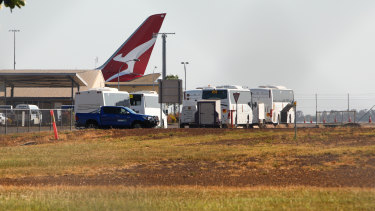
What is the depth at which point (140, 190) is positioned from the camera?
1383 centimetres

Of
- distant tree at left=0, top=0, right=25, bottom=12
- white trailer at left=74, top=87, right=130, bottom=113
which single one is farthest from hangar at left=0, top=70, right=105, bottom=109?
distant tree at left=0, top=0, right=25, bottom=12

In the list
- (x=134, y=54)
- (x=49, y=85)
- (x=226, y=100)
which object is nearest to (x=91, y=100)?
(x=226, y=100)

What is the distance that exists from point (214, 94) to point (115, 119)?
6702mm

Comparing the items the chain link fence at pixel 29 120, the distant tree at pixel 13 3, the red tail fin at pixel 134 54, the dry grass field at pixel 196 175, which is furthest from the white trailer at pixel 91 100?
the red tail fin at pixel 134 54

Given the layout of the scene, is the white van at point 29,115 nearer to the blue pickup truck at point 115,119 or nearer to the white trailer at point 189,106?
the blue pickup truck at point 115,119

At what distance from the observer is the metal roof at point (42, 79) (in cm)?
6581

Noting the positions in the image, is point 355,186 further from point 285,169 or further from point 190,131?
point 190,131

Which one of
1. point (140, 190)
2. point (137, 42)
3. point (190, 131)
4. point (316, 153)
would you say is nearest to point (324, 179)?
point (140, 190)

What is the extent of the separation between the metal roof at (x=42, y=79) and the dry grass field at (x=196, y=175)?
3338cm

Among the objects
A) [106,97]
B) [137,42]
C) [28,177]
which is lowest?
[28,177]

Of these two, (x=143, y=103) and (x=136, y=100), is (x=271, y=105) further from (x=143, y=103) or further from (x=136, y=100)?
(x=136, y=100)

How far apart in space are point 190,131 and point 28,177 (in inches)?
837

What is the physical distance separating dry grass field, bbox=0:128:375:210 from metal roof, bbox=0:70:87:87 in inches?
1314

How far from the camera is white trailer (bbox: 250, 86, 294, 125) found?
5206 cm
